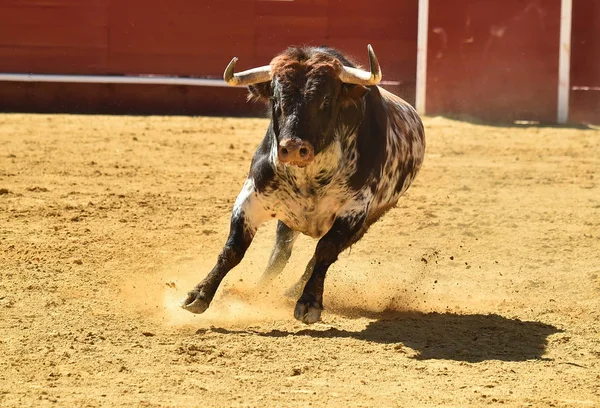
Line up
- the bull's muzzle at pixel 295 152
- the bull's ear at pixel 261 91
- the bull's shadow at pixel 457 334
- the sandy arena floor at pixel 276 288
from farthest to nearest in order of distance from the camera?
the bull's ear at pixel 261 91 < the bull's muzzle at pixel 295 152 < the bull's shadow at pixel 457 334 < the sandy arena floor at pixel 276 288

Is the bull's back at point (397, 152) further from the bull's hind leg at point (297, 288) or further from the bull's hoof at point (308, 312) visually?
the bull's hoof at point (308, 312)

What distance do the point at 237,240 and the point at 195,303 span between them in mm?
386

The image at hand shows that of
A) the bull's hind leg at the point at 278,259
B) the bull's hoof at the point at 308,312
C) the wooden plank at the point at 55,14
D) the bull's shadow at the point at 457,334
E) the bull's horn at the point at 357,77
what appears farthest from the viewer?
the wooden plank at the point at 55,14

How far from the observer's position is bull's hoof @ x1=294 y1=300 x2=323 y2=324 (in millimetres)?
4133

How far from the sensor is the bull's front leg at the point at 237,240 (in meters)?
4.25

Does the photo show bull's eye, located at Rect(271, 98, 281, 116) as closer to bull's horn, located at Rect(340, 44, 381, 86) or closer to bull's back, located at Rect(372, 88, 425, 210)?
bull's horn, located at Rect(340, 44, 381, 86)

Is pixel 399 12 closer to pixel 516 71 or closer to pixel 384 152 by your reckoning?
pixel 516 71

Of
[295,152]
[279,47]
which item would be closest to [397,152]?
[295,152]

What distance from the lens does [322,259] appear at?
14.3 ft

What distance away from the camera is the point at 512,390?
3.38 m

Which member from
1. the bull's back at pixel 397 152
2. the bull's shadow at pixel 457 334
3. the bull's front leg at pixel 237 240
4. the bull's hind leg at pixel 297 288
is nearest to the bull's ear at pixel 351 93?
the bull's back at pixel 397 152

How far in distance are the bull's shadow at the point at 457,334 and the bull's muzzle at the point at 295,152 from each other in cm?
64

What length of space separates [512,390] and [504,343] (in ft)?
2.32

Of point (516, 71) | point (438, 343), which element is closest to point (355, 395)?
point (438, 343)
